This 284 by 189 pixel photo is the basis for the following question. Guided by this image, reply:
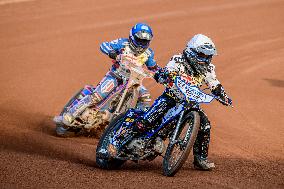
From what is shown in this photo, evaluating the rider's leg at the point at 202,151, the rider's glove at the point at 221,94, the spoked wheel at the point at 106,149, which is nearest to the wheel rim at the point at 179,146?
the rider's leg at the point at 202,151

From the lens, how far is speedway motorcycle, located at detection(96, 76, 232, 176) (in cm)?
1098

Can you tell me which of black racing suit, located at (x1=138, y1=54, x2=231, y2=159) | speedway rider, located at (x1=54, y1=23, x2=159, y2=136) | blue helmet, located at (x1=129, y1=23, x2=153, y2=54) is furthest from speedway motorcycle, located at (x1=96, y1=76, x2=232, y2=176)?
blue helmet, located at (x1=129, y1=23, x2=153, y2=54)

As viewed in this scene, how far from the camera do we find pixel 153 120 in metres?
11.7

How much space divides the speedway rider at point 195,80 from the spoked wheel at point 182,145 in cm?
35

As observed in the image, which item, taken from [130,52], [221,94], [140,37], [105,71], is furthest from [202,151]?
[105,71]

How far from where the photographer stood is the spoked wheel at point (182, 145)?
10.8 m

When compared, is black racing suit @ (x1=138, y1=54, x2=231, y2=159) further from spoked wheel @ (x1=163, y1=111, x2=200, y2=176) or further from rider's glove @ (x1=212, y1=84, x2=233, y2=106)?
spoked wheel @ (x1=163, y1=111, x2=200, y2=176)

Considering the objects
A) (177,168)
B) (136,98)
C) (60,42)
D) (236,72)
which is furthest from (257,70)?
(177,168)

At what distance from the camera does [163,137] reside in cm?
1170

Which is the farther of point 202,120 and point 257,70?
point 257,70

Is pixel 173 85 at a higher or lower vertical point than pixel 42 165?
higher

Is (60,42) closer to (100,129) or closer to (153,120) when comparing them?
(100,129)

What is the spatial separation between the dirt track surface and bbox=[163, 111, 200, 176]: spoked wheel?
0.63 feet

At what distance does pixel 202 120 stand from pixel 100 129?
428 centimetres
